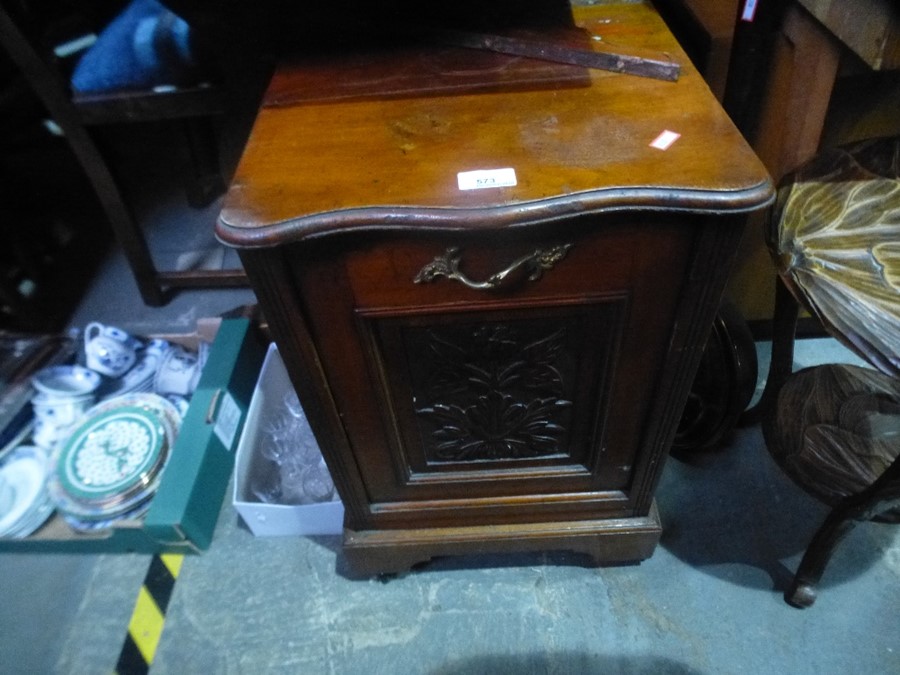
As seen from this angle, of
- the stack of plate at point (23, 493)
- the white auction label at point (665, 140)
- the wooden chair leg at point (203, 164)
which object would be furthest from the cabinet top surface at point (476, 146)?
the wooden chair leg at point (203, 164)

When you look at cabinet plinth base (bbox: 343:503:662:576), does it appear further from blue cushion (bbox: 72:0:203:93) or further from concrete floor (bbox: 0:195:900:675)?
blue cushion (bbox: 72:0:203:93)

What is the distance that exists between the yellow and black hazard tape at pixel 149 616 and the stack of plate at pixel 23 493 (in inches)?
8.7

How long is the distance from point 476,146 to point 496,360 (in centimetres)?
24

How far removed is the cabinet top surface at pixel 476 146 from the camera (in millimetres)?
487

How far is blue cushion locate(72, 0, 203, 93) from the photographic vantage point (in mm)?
1009

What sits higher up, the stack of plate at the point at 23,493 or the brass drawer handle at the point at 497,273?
the brass drawer handle at the point at 497,273

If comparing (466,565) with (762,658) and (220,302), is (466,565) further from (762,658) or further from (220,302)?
(220,302)

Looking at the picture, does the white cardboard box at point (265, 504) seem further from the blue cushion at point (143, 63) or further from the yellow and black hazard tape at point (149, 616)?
the blue cushion at point (143, 63)

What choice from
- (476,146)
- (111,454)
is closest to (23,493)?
(111,454)

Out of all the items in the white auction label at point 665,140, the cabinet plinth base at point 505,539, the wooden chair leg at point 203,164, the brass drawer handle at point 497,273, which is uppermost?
the white auction label at point 665,140

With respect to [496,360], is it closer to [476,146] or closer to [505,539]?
[476,146]

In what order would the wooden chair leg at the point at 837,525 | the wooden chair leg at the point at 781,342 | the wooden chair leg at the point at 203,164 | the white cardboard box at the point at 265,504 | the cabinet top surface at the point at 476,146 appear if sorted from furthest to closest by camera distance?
Answer: the wooden chair leg at the point at 203,164 < the white cardboard box at the point at 265,504 < the wooden chair leg at the point at 781,342 < the wooden chair leg at the point at 837,525 < the cabinet top surface at the point at 476,146

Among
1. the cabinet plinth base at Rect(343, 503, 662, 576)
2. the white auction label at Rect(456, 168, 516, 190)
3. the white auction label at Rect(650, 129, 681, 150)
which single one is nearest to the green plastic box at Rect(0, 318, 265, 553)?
the cabinet plinth base at Rect(343, 503, 662, 576)

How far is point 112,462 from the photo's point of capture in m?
A: 1.03
